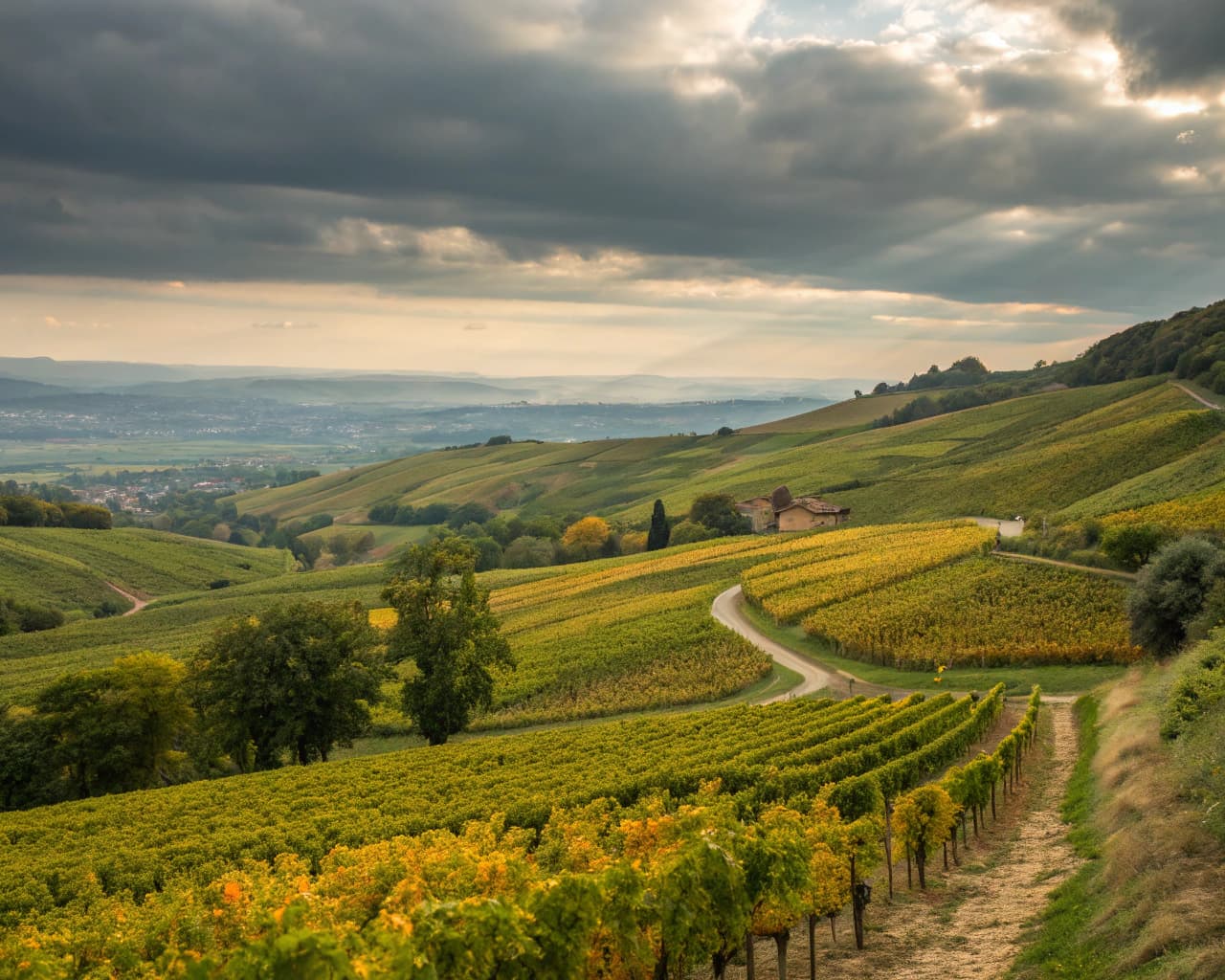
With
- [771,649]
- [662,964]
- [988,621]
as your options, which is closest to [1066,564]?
[988,621]

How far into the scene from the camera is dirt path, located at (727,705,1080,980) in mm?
17375

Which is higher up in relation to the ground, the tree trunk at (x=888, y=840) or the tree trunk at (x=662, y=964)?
the tree trunk at (x=662, y=964)

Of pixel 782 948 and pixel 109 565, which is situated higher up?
pixel 782 948

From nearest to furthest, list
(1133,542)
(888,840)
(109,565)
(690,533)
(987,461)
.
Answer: (888,840), (1133,542), (690,533), (987,461), (109,565)

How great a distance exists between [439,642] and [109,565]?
373ft

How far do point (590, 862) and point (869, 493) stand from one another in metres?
111

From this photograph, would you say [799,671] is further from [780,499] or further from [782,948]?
[780,499]

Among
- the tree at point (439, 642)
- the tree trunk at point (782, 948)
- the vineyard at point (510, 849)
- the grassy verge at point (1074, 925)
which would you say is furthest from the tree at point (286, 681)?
the grassy verge at point (1074, 925)

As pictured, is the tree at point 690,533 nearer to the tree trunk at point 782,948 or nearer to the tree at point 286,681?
the tree at point 286,681

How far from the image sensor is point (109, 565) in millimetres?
135625

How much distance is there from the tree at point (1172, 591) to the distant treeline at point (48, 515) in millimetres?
165013

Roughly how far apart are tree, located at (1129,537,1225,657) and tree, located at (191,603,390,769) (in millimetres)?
39153

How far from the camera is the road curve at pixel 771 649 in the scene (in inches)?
1944

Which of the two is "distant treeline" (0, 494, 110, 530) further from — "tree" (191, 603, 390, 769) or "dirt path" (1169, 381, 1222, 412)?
"dirt path" (1169, 381, 1222, 412)
